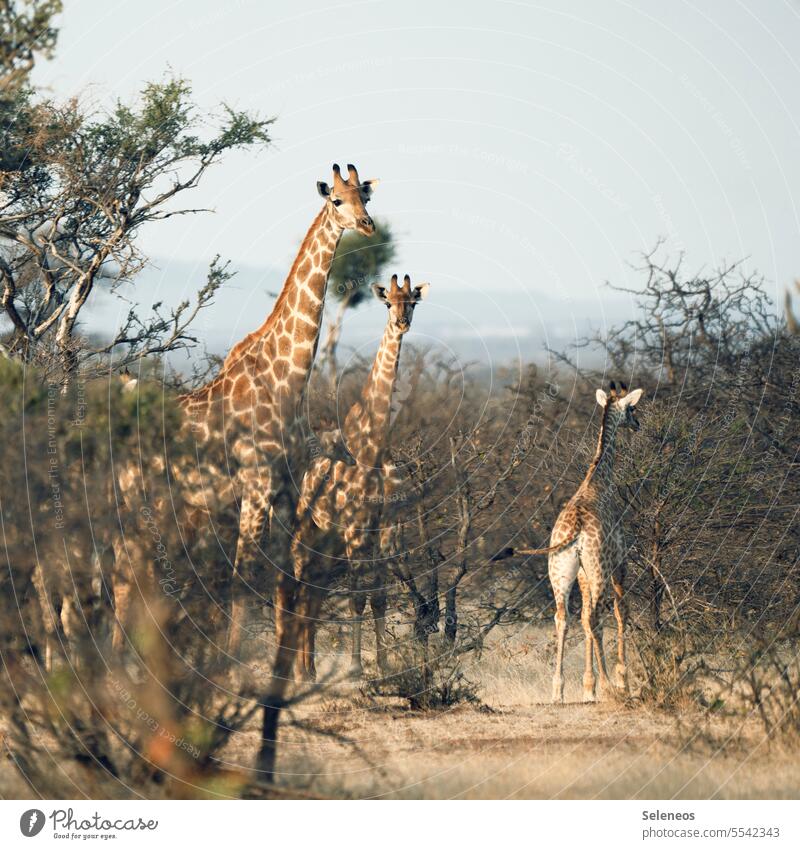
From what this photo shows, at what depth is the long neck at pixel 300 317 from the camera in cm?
1153

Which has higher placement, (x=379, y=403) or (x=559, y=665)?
(x=379, y=403)

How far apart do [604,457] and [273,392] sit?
2878mm

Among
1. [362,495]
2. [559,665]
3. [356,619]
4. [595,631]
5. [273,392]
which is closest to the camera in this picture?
[559,665]

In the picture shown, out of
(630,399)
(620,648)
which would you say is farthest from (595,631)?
(630,399)

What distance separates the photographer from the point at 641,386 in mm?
14422

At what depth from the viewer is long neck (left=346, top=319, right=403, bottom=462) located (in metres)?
12.6

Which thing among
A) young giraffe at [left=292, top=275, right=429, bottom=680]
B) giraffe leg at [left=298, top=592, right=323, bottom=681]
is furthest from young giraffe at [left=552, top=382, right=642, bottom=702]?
giraffe leg at [left=298, top=592, right=323, bottom=681]

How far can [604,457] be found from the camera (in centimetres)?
1155

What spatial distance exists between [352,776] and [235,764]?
873 millimetres

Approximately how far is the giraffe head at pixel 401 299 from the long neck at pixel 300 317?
32.3 inches

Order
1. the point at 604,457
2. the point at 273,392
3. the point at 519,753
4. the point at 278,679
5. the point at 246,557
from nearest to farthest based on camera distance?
the point at 278,679, the point at 519,753, the point at 246,557, the point at 273,392, the point at 604,457

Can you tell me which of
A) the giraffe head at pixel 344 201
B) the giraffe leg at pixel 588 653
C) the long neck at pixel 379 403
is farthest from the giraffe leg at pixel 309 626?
the giraffe head at pixel 344 201

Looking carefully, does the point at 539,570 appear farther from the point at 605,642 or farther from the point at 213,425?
the point at 213,425

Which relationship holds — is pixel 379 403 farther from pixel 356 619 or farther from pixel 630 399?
pixel 630 399
